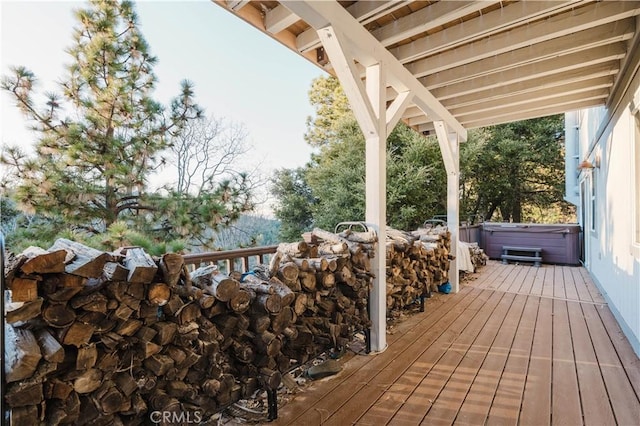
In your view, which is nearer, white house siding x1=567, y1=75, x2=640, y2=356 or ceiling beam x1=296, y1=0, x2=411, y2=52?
ceiling beam x1=296, y1=0, x2=411, y2=52

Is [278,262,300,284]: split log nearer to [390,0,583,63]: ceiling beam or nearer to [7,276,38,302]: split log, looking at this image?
[7,276,38,302]: split log

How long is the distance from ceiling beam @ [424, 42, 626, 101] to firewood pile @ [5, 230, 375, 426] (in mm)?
3308

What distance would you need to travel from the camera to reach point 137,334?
1.59 metres

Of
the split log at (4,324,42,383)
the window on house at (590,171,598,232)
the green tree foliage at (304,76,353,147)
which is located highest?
the green tree foliage at (304,76,353,147)

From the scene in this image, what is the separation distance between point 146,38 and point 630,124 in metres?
7.62

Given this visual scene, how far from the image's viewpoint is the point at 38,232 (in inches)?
202

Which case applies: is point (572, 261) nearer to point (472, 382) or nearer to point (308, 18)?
point (472, 382)

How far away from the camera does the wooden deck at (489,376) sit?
205 cm

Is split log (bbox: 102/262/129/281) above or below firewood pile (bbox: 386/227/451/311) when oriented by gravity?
above

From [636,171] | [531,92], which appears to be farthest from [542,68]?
[636,171]

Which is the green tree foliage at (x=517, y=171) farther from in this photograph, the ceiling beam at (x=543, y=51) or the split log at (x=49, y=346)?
the split log at (x=49, y=346)

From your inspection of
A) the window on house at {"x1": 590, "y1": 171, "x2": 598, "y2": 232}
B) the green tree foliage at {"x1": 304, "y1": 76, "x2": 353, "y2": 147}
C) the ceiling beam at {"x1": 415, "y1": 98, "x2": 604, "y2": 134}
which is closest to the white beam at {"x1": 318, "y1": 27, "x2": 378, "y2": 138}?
the ceiling beam at {"x1": 415, "y1": 98, "x2": 604, "y2": 134}

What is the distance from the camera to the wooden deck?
6.73 ft

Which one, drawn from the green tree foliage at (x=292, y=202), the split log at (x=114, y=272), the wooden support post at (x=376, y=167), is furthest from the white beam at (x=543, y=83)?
the green tree foliage at (x=292, y=202)
